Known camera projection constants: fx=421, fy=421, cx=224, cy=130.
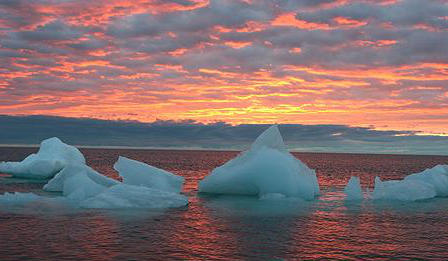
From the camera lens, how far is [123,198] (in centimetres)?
2505

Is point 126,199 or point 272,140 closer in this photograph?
point 126,199

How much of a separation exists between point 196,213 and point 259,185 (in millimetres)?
7981

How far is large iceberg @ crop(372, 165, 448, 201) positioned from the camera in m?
33.6

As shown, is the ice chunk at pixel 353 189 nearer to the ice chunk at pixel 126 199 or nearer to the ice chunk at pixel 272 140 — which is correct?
→ the ice chunk at pixel 272 140

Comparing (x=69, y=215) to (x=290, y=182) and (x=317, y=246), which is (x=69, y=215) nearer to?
(x=317, y=246)

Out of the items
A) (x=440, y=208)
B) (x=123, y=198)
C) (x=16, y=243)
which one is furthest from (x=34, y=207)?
(x=440, y=208)

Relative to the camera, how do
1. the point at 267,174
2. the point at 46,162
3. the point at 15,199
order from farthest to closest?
the point at 46,162 → the point at 267,174 → the point at 15,199

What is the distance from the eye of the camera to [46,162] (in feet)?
159

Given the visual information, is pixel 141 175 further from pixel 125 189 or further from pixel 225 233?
pixel 225 233

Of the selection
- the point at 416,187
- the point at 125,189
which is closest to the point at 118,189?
the point at 125,189

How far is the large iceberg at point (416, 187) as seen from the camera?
33.6m

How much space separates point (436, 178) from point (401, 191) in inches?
230

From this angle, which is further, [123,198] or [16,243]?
[123,198]

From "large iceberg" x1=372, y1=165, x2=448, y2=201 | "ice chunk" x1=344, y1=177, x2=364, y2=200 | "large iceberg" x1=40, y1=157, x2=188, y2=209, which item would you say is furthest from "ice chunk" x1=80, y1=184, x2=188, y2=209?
"large iceberg" x1=372, y1=165, x2=448, y2=201
